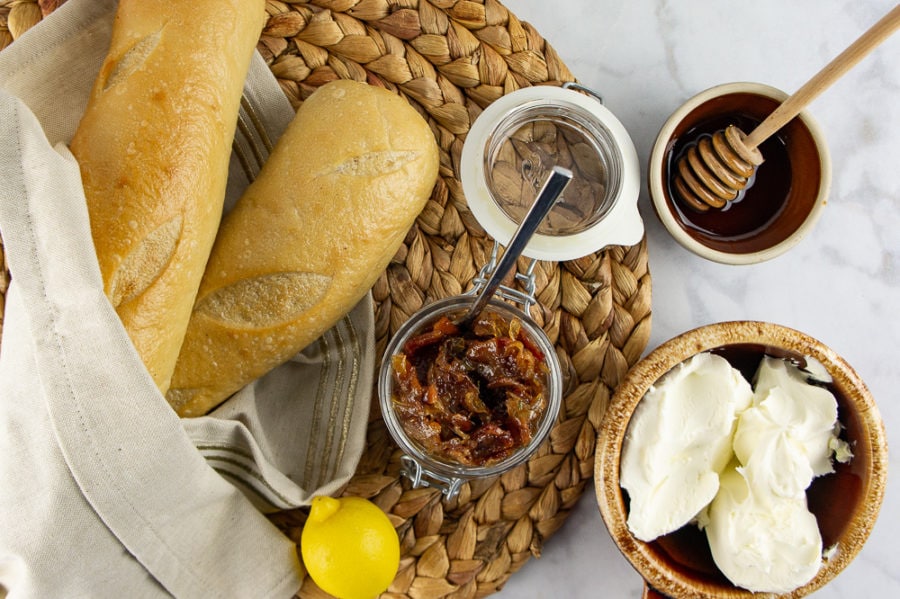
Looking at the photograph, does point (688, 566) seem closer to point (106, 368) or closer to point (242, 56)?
point (106, 368)

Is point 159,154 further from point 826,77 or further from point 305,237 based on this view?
point 826,77

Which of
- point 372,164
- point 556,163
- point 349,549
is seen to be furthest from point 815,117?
point 349,549

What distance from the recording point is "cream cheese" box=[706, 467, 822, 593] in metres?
1.08

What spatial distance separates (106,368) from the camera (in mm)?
964

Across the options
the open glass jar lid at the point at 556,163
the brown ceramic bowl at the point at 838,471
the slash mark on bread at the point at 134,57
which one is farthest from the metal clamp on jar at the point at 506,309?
the slash mark on bread at the point at 134,57

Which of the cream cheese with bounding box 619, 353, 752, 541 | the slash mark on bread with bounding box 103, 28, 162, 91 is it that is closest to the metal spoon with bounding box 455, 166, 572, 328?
the cream cheese with bounding box 619, 353, 752, 541

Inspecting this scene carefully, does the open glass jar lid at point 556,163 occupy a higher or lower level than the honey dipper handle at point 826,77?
lower

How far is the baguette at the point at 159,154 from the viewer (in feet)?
3.42

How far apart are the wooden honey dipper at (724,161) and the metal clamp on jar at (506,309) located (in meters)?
0.09

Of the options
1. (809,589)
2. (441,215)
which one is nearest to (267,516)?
(441,215)

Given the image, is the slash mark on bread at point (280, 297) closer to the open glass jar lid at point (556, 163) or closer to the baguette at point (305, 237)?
the baguette at point (305, 237)

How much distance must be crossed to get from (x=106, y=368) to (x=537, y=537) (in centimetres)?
72

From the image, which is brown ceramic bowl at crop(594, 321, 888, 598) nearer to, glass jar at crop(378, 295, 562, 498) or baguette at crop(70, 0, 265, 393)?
glass jar at crop(378, 295, 562, 498)

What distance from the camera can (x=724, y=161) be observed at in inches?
47.6
